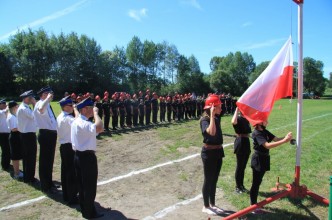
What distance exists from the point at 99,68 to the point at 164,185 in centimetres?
5932

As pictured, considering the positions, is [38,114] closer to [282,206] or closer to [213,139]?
[213,139]

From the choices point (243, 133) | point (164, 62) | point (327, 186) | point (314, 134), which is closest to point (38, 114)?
point (243, 133)

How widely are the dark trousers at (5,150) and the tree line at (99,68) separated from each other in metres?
47.8

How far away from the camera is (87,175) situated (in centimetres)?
561

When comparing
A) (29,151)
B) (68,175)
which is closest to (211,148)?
(68,175)

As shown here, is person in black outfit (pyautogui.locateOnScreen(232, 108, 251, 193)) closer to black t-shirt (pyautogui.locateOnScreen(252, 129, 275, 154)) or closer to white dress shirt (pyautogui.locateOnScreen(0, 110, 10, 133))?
black t-shirt (pyautogui.locateOnScreen(252, 129, 275, 154))

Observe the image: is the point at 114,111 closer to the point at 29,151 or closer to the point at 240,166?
the point at 29,151

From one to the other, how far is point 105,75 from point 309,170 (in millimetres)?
59502

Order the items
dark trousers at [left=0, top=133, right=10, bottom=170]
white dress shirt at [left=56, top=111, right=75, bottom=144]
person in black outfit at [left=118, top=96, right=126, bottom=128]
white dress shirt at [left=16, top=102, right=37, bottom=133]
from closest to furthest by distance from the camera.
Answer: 1. white dress shirt at [left=56, top=111, right=75, bottom=144]
2. white dress shirt at [left=16, top=102, right=37, bottom=133]
3. dark trousers at [left=0, top=133, right=10, bottom=170]
4. person in black outfit at [left=118, top=96, right=126, bottom=128]

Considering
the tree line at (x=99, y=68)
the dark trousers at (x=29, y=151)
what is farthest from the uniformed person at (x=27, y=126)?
the tree line at (x=99, y=68)

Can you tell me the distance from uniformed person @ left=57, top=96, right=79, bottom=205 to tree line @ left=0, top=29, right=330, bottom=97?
168 feet

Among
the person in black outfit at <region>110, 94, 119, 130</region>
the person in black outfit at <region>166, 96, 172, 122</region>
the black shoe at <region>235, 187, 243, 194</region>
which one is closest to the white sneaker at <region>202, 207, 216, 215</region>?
the black shoe at <region>235, 187, 243, 194</region>

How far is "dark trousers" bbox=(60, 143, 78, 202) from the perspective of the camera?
655 cm

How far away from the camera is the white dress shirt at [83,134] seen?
5406mm
